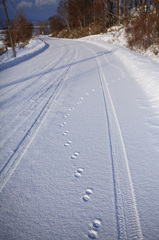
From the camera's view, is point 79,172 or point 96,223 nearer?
point 96,223

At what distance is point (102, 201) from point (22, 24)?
31030 millimetres

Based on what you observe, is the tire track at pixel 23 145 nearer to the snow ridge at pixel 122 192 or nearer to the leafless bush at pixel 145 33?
the snow ridge at pixel 122 192

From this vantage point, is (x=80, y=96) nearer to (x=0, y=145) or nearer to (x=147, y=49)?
(x=0, y=145)

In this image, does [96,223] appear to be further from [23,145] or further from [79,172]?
[23,145]

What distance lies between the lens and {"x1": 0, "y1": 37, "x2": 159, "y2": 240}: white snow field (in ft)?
4.93

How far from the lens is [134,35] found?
10734 mm

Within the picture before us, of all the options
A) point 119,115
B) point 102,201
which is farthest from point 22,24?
point 102,201

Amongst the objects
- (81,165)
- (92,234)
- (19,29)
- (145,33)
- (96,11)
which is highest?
(96,11)

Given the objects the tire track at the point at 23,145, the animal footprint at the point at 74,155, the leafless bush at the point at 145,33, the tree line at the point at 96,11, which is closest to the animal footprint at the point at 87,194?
the animal footprint at the point at 74,155

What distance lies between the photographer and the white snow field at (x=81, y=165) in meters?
1.50

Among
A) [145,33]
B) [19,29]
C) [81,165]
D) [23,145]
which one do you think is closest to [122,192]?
[81,165]

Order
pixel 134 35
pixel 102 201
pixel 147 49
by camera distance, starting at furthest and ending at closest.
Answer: pixel 134 35, pixel 147 49, pixel 102 201

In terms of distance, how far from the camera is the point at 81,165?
217 cm

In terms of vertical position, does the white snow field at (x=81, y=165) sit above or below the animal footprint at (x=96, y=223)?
above
